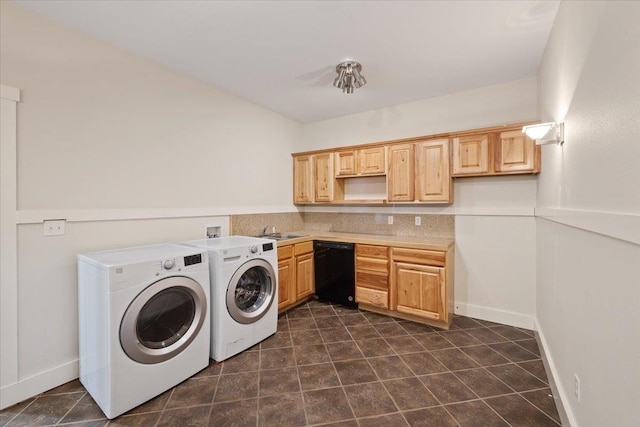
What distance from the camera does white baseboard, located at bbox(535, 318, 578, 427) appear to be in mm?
1549

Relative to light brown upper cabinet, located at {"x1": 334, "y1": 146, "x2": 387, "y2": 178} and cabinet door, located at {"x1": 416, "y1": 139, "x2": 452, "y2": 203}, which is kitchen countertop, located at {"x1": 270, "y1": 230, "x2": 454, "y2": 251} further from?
light brown upper cabinet, located at {"x1": 334, "y1": 146, "x2": 387, "y2": 178}

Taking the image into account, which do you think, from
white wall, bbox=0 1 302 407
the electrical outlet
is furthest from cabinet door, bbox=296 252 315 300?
the electrical outlet

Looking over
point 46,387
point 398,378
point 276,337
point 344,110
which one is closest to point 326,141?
point 344,110

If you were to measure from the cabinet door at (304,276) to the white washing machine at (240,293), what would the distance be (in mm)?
663

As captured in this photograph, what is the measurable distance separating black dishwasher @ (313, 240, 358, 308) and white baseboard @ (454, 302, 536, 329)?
1278 mm

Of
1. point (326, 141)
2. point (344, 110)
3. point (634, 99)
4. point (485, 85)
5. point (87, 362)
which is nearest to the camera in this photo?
point (634, 99)

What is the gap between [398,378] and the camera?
2100 mm

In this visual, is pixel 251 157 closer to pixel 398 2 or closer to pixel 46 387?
pixel 398 2

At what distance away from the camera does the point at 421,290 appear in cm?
296

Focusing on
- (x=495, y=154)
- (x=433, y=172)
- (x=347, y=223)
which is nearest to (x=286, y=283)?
(x=347, y=223)

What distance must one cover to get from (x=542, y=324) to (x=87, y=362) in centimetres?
374

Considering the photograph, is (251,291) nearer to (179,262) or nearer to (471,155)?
(179,262)

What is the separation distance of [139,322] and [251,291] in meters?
1.04

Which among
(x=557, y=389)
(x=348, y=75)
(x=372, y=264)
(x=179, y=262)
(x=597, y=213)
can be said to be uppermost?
(x=348, y=75)
